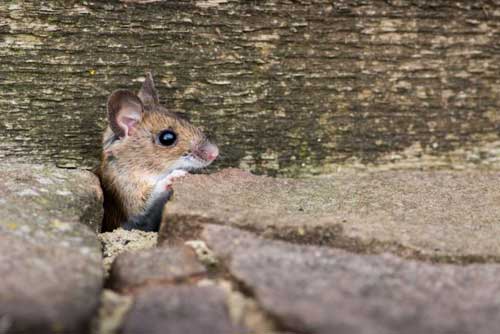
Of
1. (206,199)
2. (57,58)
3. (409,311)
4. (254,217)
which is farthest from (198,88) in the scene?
(409,311)

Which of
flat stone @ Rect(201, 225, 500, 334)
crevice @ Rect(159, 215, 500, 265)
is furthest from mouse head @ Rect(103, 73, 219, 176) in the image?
flat stone @ Rect(201, 225, 500, 334)

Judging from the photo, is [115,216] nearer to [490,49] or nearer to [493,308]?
[490,49]

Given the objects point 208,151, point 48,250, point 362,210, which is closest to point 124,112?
point 208,151

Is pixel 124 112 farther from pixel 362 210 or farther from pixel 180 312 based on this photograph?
pixel 180 312

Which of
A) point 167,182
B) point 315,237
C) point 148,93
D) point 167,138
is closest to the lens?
point 315,237

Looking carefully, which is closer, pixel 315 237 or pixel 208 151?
pixel 315 237

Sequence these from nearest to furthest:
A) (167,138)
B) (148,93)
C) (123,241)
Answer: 1. (123,241)
2. (148,93)
3. (167,138)
